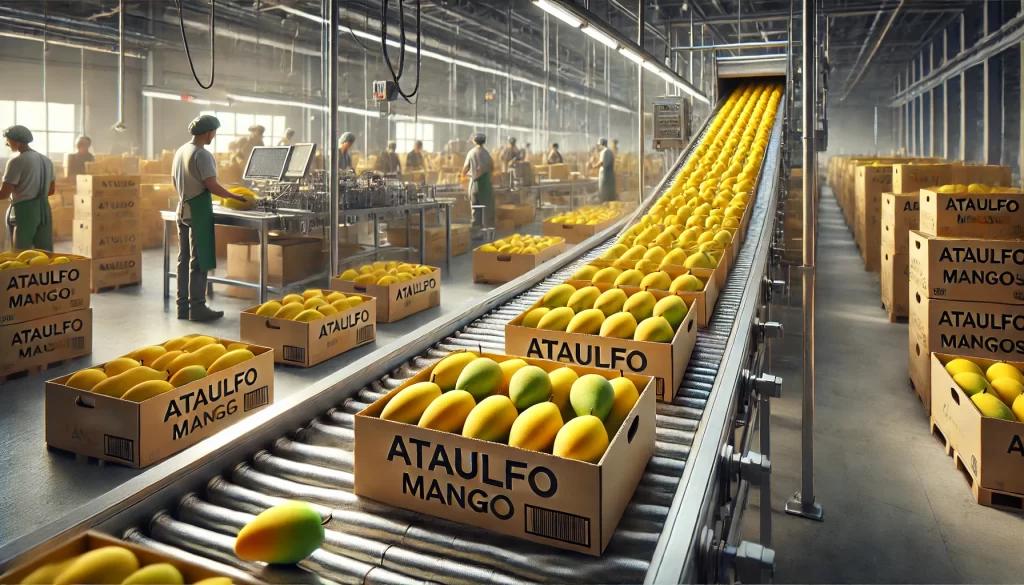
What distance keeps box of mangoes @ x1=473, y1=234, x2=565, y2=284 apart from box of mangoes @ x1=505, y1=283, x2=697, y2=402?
4.13 meters

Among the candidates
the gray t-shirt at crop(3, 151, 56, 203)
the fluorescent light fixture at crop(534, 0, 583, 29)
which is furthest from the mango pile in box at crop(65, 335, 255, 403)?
the gray t-shirt at crop(3, 151, 56, 203)

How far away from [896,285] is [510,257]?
Result: 11.1ft

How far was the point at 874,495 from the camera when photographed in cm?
293

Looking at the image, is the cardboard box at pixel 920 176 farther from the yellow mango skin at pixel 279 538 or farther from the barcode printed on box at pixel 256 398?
the yellow mango skin at pixel 279 538

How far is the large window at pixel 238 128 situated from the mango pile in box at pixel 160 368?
1195cm

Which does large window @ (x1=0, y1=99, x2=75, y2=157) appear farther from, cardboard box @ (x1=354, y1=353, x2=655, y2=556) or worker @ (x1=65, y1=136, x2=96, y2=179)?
cardboard box @ (x1=354, y1=353, x2=655, y2=556)

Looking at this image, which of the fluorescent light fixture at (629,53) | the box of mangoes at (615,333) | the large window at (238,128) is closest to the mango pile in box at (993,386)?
the box of mangoes at (615,333)

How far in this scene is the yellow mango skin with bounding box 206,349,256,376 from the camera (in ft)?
9.95

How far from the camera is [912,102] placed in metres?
24.0

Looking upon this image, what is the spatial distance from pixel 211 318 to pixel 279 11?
9.85 metres

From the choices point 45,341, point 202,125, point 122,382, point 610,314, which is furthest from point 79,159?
point 610,314

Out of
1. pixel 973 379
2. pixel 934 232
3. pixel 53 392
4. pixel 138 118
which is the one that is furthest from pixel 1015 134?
pixel 138 118

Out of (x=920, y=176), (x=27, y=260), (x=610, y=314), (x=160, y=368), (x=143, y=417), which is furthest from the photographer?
(x=920, y=176)

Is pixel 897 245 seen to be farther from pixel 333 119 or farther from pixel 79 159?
pixel 79 159
